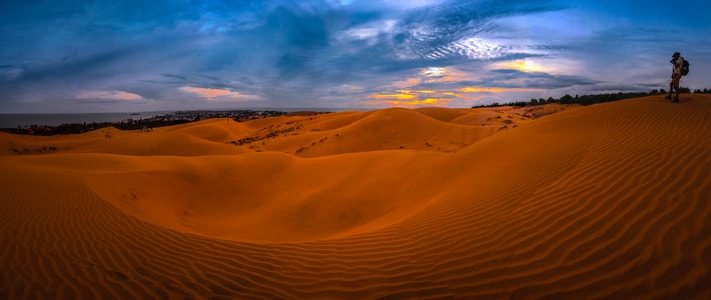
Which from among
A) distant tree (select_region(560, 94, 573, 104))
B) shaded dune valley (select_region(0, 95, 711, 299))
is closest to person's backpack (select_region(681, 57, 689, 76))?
shaded dune valley (select_region(0, 95, 711, 299))

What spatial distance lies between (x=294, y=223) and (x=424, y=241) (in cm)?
471

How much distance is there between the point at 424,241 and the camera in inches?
186

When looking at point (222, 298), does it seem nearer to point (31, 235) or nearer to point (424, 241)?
point (424, 241)

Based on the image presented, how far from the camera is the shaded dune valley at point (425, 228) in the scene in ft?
11.1

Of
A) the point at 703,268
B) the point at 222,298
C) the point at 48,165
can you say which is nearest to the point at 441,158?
the point at 703,268

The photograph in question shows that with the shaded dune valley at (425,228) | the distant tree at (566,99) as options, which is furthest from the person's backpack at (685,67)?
the distant tree at (566,99)

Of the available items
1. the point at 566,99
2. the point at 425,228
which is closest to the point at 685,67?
the point at 425,228

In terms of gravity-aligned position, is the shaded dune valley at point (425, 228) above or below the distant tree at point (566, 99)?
below

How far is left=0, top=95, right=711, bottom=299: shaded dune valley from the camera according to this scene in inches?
133

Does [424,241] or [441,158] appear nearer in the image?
[424,241]

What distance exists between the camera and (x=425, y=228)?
533cm

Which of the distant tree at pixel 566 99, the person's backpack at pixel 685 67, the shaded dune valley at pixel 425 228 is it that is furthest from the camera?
the distant tree at pixel 566 99

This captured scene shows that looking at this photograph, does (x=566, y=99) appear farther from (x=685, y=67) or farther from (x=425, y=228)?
(x=425, y=228)

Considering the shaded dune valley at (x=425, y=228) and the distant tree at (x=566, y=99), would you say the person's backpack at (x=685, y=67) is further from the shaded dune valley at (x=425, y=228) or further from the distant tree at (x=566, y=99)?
the distant tree at (x=566, y=99)
